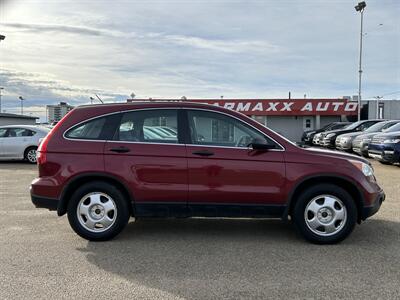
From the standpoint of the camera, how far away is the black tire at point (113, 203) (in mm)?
5457

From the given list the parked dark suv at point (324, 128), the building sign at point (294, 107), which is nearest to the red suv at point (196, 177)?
the parked dark suv at point (324, 128)

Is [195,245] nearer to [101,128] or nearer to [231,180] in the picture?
[231,180]

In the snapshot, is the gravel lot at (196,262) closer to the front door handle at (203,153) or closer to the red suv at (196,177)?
the red suv at (196,177)

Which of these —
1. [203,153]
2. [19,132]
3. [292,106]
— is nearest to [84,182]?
[203,153]

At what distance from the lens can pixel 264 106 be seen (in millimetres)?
35875

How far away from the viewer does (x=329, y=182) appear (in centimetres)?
552

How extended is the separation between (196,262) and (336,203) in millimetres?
1994

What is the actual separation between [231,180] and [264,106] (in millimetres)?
31184

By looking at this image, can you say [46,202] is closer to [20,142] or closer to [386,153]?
[20,142]

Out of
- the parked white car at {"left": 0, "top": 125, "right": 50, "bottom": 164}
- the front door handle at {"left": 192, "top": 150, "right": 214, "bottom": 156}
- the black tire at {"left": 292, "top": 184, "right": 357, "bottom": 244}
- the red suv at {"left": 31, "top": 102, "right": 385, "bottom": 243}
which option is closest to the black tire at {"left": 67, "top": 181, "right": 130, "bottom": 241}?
the red suv at {"left": 31, "top": 102, "right": 385, "bottom": 243}

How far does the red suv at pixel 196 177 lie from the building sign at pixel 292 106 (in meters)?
30.1

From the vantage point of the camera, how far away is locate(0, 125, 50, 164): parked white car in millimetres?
15258

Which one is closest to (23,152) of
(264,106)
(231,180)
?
(231,180)

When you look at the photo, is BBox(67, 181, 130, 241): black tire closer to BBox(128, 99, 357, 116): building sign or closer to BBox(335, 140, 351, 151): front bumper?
BBox(335, 140, 351, 151): front bumper
